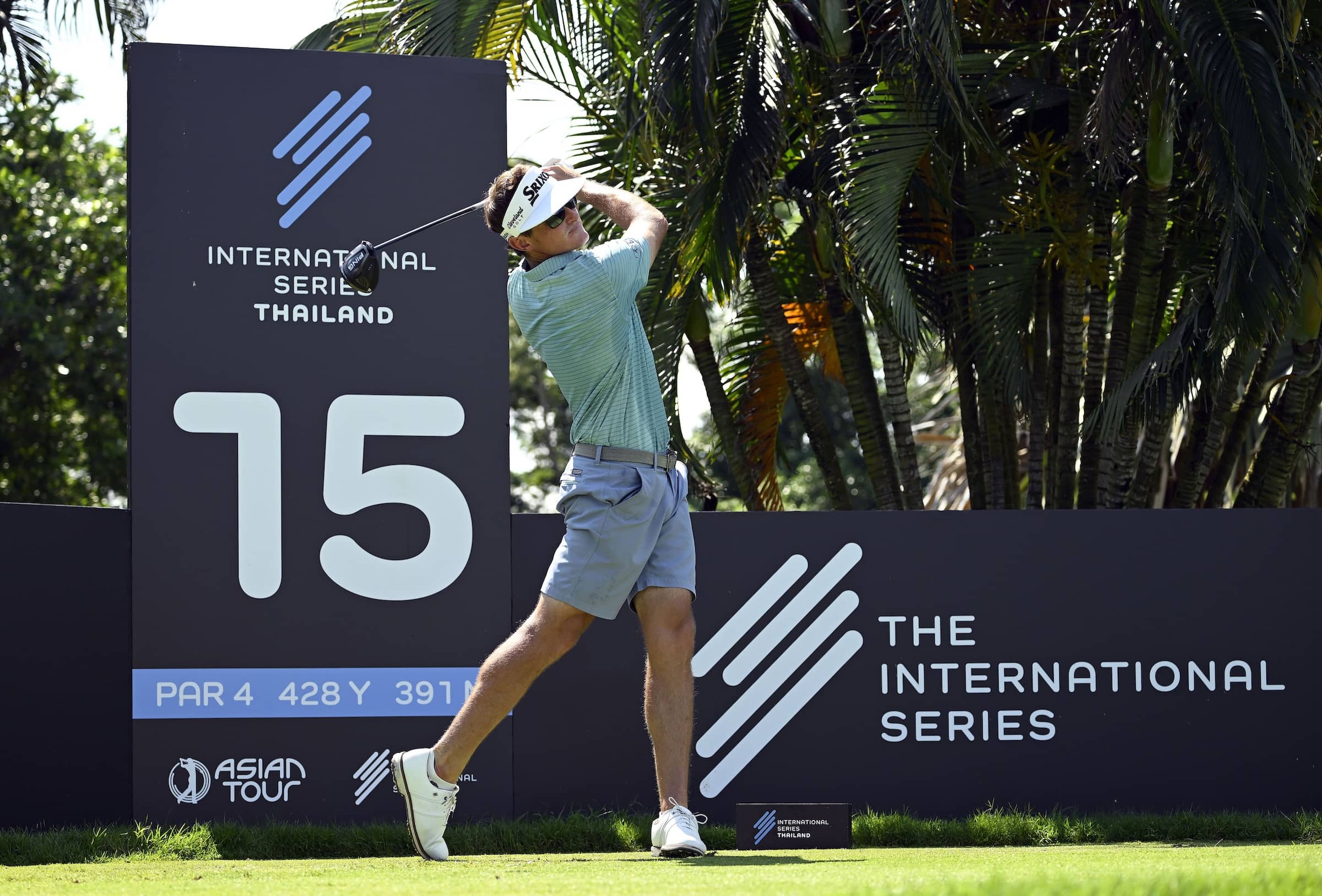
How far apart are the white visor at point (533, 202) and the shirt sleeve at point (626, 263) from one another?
0.54 ft

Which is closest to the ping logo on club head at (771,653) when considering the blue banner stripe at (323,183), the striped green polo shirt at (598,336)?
the striped green polo shirt at (598,336)

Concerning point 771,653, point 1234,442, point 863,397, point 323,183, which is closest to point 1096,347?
point 1234,442

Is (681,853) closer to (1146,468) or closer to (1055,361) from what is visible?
(1146,468)

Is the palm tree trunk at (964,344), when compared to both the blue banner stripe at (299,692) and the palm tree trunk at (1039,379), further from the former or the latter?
the blue banner stripe at (299,692)

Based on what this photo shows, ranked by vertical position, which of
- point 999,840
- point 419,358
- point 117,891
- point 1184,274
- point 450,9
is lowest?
point 999,840

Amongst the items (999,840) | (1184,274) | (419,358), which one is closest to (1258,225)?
(1184,274)

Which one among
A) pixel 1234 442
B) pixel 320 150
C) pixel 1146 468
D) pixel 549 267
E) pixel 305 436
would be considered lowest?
pixel 1146 468

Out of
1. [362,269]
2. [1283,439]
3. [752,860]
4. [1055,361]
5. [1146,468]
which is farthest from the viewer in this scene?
[1055,361]

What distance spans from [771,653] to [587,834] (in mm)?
942

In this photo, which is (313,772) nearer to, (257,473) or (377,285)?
(257,473)

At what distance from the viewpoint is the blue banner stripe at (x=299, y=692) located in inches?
198

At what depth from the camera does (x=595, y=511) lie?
3.99 meters

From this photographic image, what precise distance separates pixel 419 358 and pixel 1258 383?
201 inches

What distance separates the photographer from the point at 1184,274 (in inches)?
319
